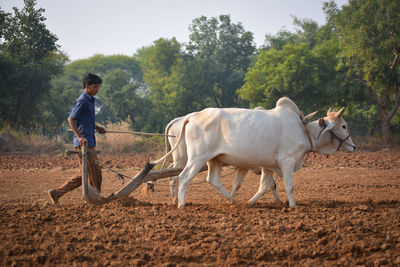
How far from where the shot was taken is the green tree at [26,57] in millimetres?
23375

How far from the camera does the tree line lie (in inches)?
733

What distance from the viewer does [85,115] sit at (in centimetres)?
614

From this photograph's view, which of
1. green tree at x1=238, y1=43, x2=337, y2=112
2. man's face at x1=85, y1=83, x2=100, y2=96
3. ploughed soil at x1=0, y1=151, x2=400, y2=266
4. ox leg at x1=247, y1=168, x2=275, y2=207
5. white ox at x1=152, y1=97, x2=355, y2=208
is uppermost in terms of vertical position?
green tree at x1=238, y1=43, x2=337, y2=112

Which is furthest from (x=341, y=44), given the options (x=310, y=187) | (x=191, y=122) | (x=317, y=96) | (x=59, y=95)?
(x=59, y=95)

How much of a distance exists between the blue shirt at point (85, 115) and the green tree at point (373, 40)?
14710 mm

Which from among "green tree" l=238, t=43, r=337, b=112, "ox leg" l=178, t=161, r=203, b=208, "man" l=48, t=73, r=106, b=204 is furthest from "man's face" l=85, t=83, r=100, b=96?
"green tree" l=238, t=43, r=337, b=112

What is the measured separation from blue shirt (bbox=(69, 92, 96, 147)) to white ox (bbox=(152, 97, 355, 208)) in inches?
42.4

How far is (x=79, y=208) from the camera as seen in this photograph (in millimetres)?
5934

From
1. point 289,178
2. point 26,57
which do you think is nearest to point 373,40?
point 289,178

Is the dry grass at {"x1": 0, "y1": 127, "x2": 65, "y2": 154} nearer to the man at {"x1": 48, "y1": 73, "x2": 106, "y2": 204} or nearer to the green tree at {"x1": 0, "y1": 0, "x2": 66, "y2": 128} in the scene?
the green tree at {"x1": 0, "y1": 0, "x2": 66, "y2": 128}

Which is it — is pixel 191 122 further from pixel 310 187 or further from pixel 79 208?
pixel 310 187

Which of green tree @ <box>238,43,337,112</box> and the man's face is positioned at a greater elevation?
green tree @ <box>238,43,337,112</box>

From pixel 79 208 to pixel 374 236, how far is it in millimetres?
3734

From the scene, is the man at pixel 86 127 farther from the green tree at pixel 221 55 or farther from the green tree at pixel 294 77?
the green tree at pixel 221 55
